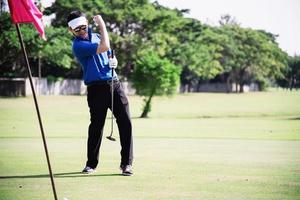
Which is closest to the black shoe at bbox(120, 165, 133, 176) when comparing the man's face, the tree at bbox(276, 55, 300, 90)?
the man's face

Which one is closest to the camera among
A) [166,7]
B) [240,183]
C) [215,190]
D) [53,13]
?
[215,190]

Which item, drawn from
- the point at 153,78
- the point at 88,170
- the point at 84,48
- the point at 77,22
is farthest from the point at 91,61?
the point at 153,78

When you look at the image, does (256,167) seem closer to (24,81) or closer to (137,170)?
(137,170)

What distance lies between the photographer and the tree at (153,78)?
3045cm

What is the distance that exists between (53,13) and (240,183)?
60823 mm

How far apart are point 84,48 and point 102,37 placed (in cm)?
48

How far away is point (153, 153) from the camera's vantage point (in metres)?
9.94

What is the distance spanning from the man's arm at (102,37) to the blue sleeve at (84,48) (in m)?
0.12

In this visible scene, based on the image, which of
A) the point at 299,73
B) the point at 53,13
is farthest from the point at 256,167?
the point at 53,13

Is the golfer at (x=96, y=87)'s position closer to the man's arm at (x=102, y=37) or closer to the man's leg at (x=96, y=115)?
the man's leg at (x=96, y=115)

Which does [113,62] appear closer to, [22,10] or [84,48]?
[84,48]

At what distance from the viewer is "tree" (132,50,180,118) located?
30453mm

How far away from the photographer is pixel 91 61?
24.8 feet

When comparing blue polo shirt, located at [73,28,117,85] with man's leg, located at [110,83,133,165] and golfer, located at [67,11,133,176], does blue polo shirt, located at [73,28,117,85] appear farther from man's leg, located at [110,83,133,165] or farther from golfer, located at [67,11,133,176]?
man's leg, located at [110,83,133,165]
